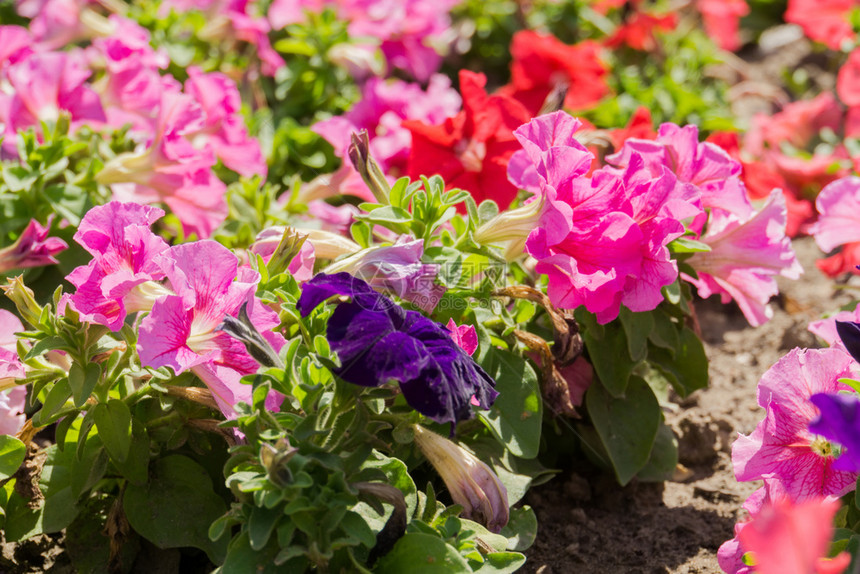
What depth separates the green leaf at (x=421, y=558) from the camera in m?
1.21

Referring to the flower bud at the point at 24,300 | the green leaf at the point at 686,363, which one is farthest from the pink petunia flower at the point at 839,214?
the flower bud at the point at 24,300

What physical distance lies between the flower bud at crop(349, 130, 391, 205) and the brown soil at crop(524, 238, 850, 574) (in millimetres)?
741

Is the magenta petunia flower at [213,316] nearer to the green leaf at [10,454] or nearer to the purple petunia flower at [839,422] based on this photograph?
the green leaf at [10,454]

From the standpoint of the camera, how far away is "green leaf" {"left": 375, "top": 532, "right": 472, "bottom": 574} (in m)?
1.21

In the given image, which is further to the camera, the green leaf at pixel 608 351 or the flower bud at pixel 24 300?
the green leaf at pixel 608 351

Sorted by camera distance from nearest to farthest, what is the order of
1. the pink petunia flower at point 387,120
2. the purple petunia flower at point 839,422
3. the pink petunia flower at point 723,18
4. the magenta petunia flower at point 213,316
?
the purple petunia flower at point 839,422 < the magenta petunia flower at point 213,316 < the pink petunia flower at point 387,120 < the pink petunia flower at point 723,18

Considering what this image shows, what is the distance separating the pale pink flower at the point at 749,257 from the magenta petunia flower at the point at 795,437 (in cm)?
39

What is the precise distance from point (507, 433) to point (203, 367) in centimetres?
56

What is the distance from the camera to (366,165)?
1601 millimetres

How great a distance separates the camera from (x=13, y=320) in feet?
4.99

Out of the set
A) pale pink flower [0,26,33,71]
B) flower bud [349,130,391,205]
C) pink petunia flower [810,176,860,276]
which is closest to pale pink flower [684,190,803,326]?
pink petunia flower [810,176,860,276]

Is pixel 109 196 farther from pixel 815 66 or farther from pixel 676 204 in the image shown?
pixel 815 66

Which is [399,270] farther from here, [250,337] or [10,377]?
[10,377]

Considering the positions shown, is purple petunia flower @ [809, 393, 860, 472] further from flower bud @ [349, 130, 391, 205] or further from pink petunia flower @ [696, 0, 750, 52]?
pink petunia flower @ [696, 0, 750, 52]
